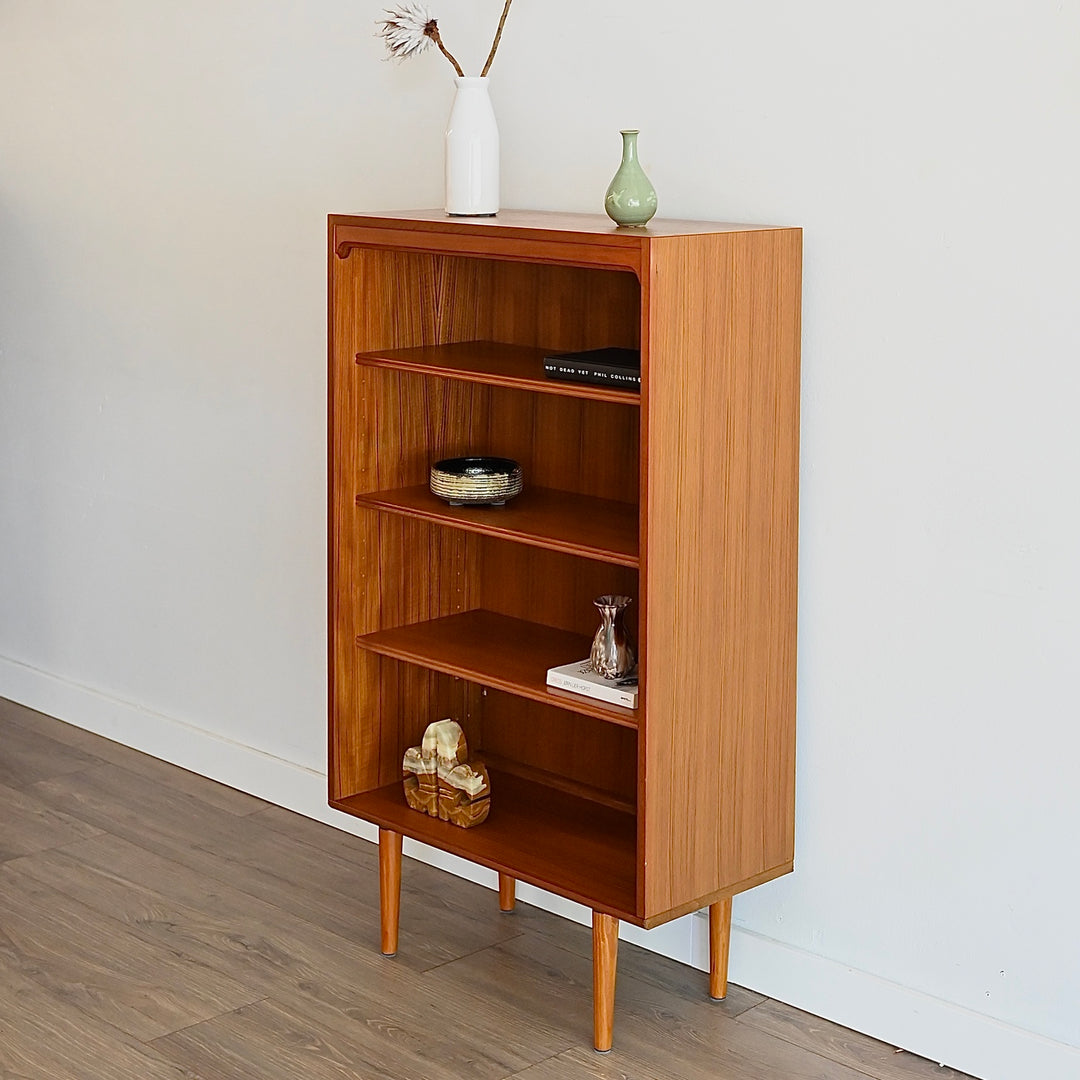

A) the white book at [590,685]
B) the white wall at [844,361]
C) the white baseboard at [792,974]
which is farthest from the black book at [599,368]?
the white baseboard at [792,974]

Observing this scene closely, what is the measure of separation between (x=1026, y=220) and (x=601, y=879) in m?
1.19

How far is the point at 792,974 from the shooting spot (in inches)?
102

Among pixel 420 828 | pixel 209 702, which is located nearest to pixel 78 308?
pixel 209 702

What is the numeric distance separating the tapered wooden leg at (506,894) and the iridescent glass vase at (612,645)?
Result: 2.21 ft

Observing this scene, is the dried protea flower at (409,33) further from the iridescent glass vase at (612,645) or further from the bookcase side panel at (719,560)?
the iridescent glass vase at (612,645)

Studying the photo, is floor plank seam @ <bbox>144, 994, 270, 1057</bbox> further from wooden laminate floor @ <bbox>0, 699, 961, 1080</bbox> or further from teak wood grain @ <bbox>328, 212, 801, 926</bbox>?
teak wood grain @ <bbox>328, 212, 801, 926</bbox>

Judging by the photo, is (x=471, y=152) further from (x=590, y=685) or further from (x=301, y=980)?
(x=301, y=980)

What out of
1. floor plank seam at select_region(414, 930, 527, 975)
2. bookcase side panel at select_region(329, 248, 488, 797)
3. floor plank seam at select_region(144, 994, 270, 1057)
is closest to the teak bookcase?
bookcase side panel at select_region(329, 248, 488, 797)

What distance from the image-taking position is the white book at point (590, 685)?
2.36 meters

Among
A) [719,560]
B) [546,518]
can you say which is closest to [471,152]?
[546,518]

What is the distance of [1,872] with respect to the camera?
3070mm

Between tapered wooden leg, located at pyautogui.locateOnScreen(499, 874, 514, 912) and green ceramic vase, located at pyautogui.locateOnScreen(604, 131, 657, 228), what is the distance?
1318mm

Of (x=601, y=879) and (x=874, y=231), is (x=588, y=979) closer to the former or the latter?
(x=601, y=879)

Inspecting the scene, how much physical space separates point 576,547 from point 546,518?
0.19m
